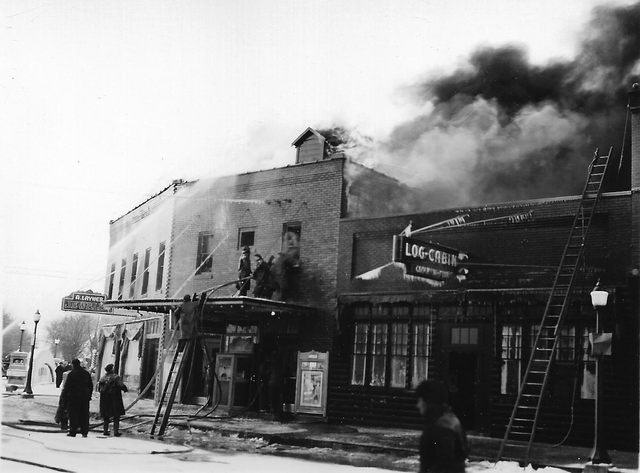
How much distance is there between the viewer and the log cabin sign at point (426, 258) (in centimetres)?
1517

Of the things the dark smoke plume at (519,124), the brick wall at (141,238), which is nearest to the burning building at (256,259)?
the brick wall at (141,238)

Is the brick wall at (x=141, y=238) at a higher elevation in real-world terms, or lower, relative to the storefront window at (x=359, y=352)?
higher

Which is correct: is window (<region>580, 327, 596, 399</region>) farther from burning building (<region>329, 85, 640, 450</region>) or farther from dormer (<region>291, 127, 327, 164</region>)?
dormer (<region>291, 127, 327, 164</region>)

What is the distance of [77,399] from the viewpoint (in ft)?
48.6

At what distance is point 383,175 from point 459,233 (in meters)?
5.04

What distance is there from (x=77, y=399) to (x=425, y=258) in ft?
25.7

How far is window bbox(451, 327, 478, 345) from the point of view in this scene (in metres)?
17.1

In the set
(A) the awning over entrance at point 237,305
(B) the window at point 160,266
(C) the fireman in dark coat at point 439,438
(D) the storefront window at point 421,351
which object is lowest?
(C) the fireman in dark coat at point 439,438

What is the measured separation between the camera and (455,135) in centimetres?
2167

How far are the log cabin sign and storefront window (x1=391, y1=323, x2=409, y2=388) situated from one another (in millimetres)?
2024

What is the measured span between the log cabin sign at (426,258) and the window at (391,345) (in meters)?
1.67

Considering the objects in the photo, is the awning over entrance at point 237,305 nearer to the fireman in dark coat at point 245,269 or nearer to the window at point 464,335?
the fireman in dark coat at point 245,269

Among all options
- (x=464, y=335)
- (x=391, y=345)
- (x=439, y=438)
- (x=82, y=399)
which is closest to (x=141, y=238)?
(x=391, y=345)

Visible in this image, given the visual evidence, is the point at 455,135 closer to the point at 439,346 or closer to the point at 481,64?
the point at 481,64
